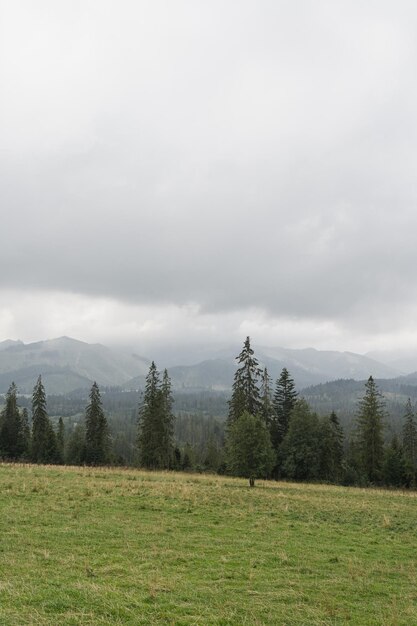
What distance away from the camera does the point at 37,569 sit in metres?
11.2

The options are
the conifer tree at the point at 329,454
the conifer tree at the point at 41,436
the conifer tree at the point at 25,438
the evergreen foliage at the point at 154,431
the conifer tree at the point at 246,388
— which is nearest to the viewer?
the conifer tree at the point at 329,454

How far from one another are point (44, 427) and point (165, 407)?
24.5 meters

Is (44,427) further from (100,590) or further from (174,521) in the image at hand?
(100,590)

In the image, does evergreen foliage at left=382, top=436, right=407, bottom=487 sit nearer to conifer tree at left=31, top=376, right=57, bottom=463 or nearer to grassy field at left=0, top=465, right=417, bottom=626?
grassy field at left=0, top=465, right=417, bottom=626

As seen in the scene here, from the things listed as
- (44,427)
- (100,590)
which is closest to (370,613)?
(100,590)

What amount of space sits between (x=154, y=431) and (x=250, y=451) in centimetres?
2987

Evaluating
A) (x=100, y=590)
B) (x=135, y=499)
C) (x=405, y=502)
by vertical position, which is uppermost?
(x=100, y=590)

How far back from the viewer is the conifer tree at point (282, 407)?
59.6 meters

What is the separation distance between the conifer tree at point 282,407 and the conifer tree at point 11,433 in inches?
1755

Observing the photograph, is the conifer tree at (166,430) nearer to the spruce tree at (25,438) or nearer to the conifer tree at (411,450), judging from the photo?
the spruce tree at (25,438)

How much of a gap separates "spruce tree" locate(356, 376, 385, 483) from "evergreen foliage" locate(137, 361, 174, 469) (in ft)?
91.7

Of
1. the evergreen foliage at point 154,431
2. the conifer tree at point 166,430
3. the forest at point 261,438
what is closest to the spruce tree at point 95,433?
the forest at point 261,438

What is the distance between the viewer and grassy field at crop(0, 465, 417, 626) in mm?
9062

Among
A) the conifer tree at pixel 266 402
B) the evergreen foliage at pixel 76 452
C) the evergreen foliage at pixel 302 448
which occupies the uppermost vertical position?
the conifer tree at pixel 266 402
